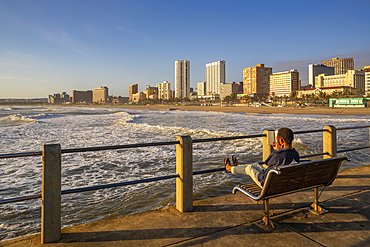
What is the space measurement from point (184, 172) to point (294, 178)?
1.48 metres

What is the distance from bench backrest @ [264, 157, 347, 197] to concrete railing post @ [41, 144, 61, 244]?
239 centimetres

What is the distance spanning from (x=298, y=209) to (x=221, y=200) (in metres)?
1.19

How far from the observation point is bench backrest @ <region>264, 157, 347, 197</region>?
2.72 m

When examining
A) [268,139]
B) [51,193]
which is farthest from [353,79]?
[51,193]

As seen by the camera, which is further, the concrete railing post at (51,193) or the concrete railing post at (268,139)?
the concrete railing post at (268,139)

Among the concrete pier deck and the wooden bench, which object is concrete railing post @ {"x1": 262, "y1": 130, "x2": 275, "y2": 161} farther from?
the wooden bench

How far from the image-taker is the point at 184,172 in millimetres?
3596

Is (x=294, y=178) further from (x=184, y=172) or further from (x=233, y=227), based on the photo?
(x=184, y=172)

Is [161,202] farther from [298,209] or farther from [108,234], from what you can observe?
[298,209]

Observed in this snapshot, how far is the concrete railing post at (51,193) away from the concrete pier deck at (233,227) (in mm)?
161

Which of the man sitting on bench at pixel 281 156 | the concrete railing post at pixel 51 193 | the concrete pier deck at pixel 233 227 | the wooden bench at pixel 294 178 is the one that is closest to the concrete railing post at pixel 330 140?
the concrete pier deck at pixel 233 227

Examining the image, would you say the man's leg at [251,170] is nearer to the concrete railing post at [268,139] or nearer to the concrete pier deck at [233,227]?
the concrete pier deck at [233,227]

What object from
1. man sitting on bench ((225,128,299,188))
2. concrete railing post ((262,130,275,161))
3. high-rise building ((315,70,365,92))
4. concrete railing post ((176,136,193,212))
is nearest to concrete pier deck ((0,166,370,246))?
concrete railing post ((176,136,193,212))

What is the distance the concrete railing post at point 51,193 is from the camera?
109 inches
